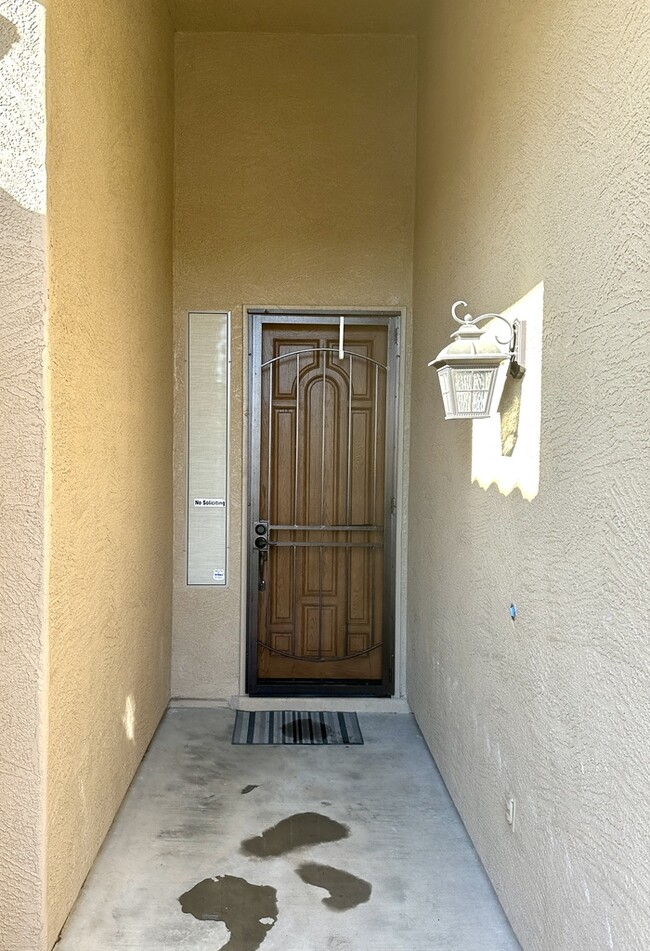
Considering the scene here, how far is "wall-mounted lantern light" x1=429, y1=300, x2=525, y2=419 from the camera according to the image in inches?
85.4

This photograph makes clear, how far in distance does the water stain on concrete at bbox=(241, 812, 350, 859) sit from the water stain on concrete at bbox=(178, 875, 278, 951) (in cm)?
20

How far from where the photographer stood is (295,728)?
388cm

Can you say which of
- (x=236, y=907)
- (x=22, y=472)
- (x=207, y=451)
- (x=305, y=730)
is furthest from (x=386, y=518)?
(x=22, y=472)

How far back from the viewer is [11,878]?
199 cm

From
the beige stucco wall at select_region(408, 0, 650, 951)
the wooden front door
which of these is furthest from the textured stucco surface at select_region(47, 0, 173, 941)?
the beige stucco wall at select_region(408, 0, 650, 951)

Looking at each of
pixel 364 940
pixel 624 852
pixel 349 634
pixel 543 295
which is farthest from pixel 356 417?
pixel 624 852

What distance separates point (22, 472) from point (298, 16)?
3221mm

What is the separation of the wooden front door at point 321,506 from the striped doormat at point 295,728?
17cm

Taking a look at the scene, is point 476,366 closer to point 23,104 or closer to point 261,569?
point 23,104

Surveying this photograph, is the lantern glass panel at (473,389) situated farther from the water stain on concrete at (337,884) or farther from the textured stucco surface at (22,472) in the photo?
the water stain on concrete at (337,884)

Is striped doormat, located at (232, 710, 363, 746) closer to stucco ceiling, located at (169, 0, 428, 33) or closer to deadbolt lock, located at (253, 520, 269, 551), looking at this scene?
deadbolt lock, located at (253, 520, 269, 551)

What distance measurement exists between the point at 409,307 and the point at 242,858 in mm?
2941

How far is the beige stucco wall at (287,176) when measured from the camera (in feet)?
13.4

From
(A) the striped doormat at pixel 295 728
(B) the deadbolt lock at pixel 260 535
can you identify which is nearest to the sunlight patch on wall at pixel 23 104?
(B) the deadbolt lock at pixel 260 535
